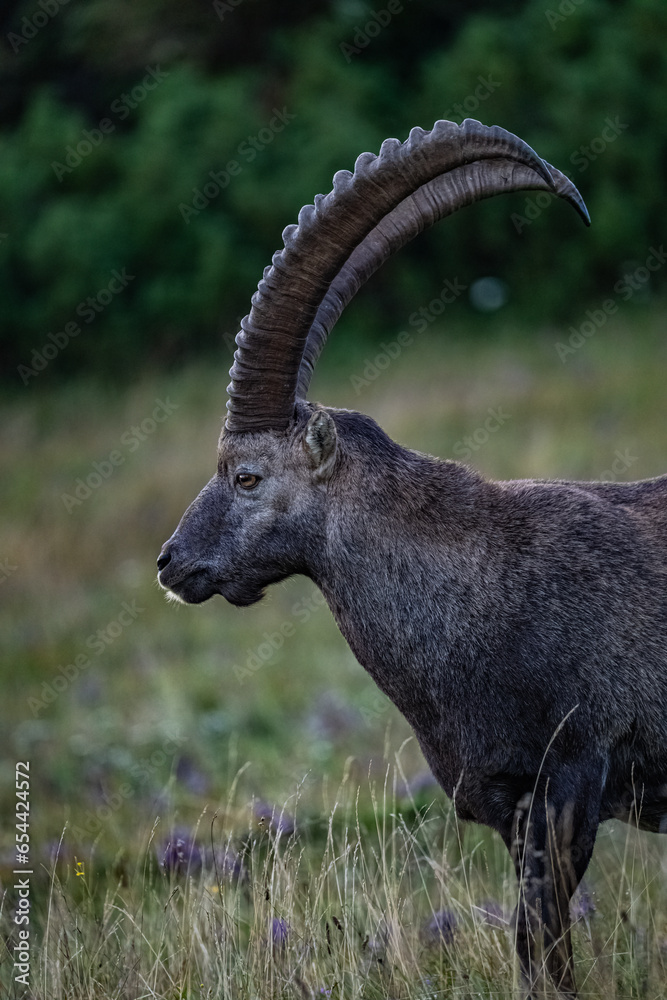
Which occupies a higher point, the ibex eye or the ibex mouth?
the ibex eye

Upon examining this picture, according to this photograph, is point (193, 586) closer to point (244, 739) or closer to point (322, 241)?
point (322, 241)

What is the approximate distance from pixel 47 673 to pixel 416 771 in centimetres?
582

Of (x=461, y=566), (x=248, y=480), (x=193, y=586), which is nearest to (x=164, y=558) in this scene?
(x=193, y=586)

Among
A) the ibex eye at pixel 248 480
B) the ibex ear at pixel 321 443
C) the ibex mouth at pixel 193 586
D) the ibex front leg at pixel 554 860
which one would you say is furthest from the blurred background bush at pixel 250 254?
the ibex front leg at pixel 554 860

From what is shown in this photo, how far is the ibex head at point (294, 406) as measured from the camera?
4.18 m

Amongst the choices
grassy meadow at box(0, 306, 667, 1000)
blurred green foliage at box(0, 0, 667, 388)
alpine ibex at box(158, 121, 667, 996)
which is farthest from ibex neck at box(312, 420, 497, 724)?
blurred green foliage at box(0, 0, 667, 388)

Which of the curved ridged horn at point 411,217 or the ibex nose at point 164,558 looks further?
the ibex nose at point 164,558

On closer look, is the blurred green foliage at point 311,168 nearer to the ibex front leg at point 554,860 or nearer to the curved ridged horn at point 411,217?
the curved ridged horn at point 411,217

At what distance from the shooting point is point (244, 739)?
10.5m

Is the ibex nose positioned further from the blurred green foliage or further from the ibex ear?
the blurred green foliage

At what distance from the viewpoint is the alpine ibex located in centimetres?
400

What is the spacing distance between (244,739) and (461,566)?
6660mm

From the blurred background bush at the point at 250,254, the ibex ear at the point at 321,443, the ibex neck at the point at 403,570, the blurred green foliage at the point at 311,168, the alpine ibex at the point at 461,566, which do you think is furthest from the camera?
the blurred green foliage at the point at 311,168

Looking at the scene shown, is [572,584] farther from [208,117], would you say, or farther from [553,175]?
[208,117]
